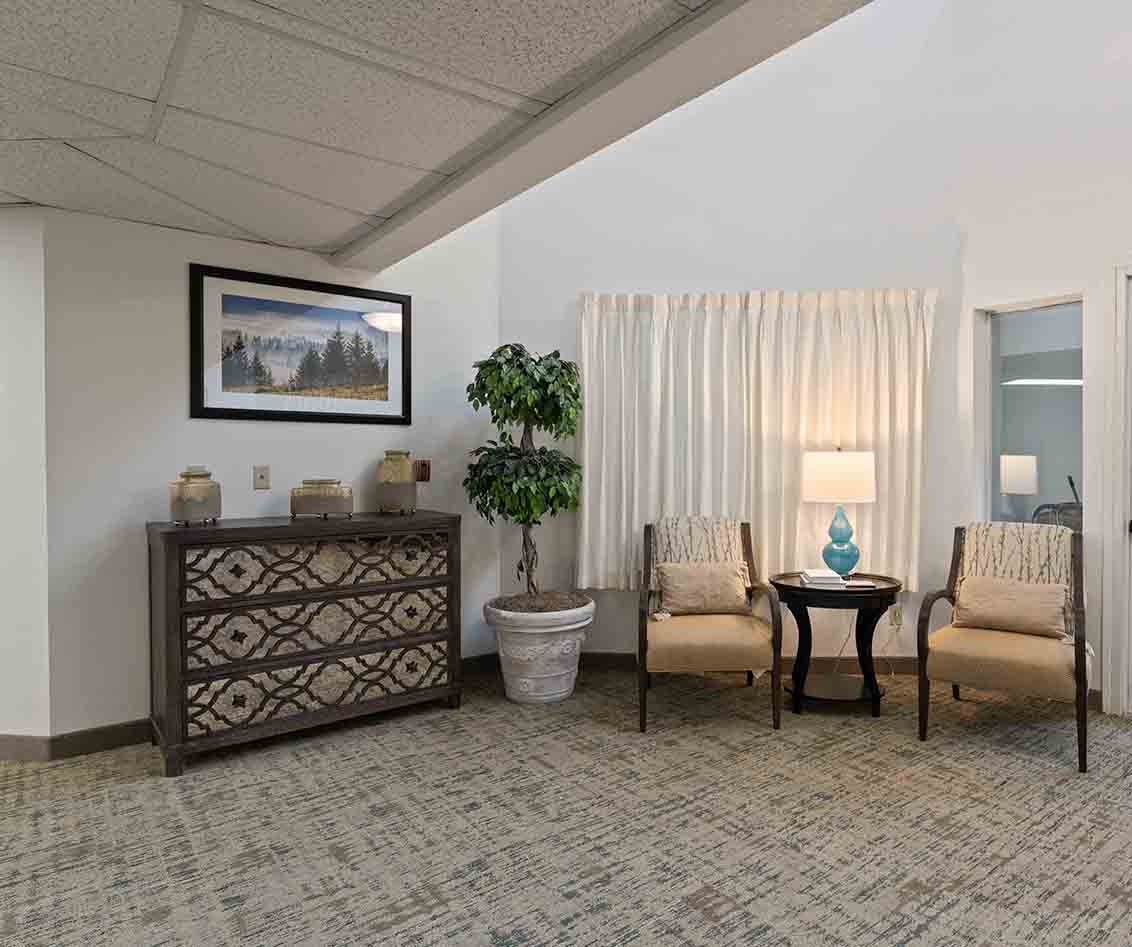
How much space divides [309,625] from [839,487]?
269 centimetres

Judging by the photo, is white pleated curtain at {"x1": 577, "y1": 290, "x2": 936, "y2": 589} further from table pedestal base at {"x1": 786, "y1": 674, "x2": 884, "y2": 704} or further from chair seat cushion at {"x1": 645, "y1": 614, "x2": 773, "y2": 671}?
chair seat cushion at {"x1": 645, "y1": 614, "x2": 773, "y2": 671}

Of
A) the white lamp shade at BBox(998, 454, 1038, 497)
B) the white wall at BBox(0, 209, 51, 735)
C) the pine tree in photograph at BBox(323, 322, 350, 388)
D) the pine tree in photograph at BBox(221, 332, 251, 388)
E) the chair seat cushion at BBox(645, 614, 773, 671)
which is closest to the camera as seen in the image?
the white wall at BBox(0, 209, 51, 735)

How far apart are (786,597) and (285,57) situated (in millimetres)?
3128

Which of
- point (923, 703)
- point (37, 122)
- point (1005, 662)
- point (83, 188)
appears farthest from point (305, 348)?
point (1005, 662)

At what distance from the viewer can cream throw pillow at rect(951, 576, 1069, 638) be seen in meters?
3.39

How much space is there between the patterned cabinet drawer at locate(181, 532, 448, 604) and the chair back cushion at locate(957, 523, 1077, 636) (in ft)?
8.93

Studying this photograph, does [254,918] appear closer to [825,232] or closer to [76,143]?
[76,143]

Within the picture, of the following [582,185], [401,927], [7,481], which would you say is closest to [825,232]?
[582,185]

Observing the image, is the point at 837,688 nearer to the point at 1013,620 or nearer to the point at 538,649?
the point at 1013,620

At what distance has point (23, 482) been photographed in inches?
125

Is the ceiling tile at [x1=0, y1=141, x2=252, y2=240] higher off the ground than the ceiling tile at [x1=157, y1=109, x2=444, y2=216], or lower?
higher

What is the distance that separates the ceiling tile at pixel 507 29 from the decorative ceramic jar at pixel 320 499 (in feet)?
7.06

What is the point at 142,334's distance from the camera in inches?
132

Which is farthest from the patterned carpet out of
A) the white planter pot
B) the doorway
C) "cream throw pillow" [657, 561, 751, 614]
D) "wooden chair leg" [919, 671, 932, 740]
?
the doorway
